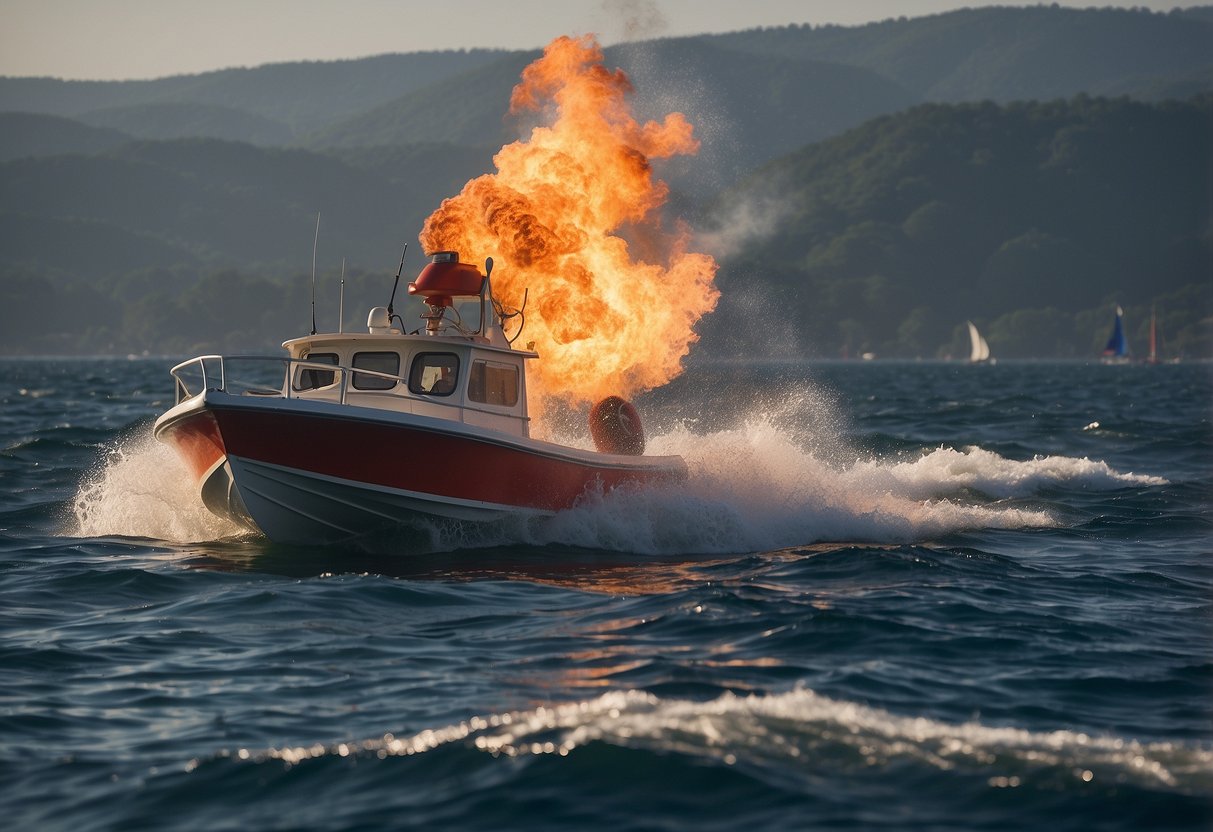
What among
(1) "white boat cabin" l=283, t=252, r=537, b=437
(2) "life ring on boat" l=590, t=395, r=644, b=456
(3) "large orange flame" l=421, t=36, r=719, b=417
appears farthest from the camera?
(3) "large orange flame" l=421, t=36, r=719, b=417

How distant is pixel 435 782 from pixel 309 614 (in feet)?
17.3

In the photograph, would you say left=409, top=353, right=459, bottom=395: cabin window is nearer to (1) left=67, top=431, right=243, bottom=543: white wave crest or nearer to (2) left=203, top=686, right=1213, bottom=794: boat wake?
(1) left=67, top=431, right=243, bottom=543: white wave crest

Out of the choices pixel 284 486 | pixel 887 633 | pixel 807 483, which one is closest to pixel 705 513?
pixel 807 483

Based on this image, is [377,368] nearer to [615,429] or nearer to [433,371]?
[433,371]

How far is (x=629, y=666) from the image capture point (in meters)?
11.4

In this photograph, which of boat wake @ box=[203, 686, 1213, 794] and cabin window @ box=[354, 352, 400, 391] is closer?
boat wake @ box=[203, 686, 1213, 794]

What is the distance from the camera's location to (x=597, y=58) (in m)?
23.6

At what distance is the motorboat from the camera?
17.0m

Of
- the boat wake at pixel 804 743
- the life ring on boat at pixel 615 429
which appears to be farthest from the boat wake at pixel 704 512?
the boat wake at pixel 804 743

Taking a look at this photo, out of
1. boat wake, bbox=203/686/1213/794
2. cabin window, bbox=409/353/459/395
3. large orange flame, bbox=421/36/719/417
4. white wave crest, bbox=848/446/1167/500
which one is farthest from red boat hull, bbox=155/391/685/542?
white wave crest, bbox=848/446/1167/500

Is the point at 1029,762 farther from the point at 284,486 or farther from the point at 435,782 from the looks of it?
the point at 284,486

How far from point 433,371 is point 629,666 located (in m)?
8.19

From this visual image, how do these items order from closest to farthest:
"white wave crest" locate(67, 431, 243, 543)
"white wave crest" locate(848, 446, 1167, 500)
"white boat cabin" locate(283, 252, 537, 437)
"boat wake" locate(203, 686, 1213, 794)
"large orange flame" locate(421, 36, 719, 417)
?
1. "boat wake" locate(203, 686, 1213, 794)
2. "white boat cabin" locate(283, 252, 537, 437)
3. "white wave crest" locate(67, 431, 243, 543)
4. "large orange flame" locate(421, 36, 719, 417)
5. "white wave crest" locate(848, 446, 1167, 500)

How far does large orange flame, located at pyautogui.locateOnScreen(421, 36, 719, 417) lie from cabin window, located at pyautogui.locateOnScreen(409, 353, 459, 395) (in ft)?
10.2
